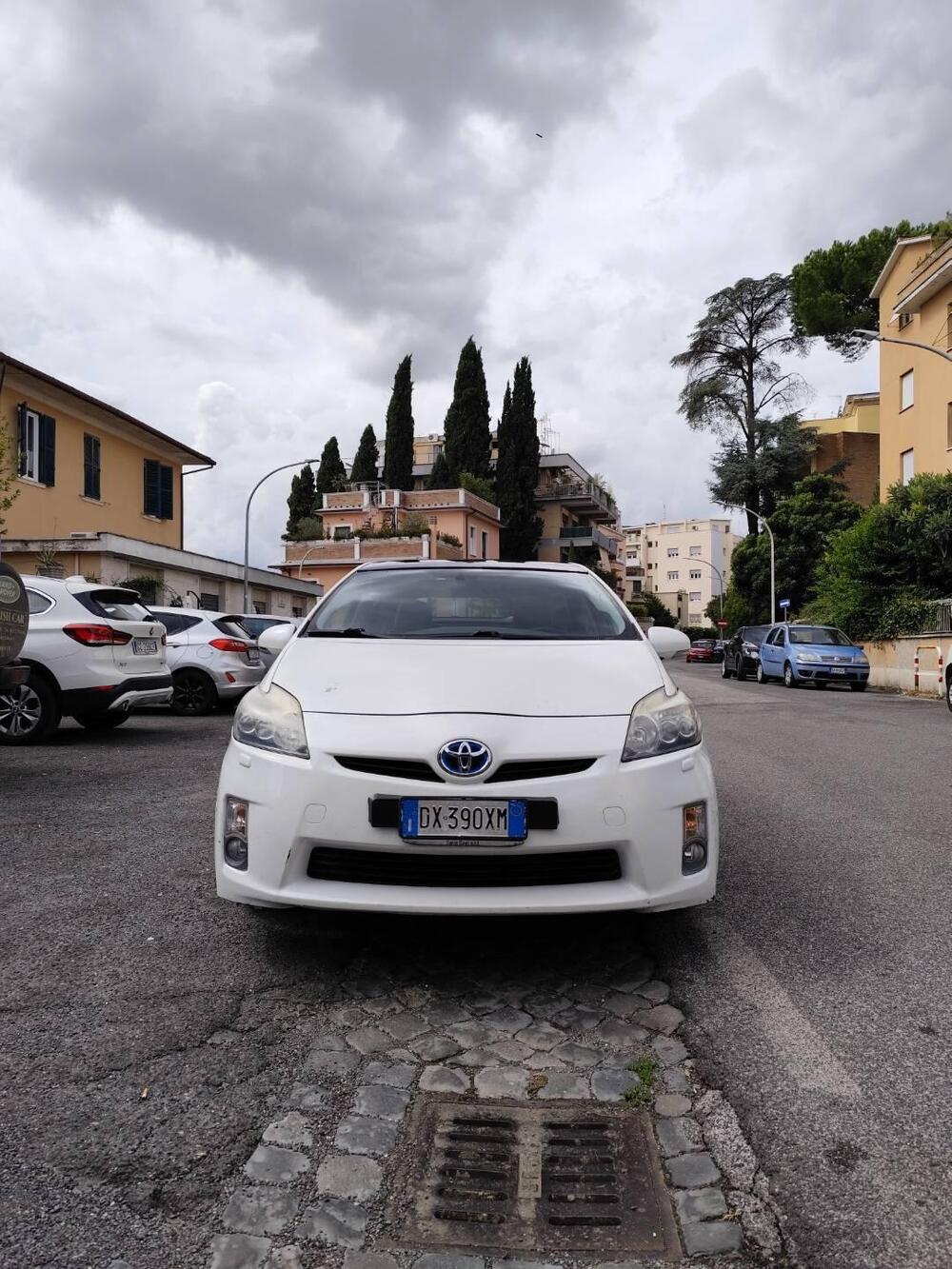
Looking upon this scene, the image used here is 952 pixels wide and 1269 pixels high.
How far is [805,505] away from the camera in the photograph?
137ft

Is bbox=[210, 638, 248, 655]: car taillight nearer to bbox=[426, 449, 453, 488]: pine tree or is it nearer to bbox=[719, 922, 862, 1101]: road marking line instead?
bbox=[719, 922, 862, 1101]: road marking line

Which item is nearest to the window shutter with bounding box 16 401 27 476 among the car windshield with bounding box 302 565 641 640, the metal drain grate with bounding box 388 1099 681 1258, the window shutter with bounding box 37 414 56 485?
the window shutter with bounding box 37 414 56 485

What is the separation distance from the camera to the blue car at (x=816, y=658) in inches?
842

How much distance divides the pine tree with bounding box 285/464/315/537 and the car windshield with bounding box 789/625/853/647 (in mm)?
48280

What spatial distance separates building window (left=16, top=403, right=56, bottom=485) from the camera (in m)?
23.2

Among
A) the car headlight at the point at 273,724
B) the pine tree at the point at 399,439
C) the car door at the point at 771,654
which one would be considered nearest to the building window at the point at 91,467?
the car door at the point at 771,654

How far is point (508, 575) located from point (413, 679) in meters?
1.60

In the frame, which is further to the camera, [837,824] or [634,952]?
[837,824]

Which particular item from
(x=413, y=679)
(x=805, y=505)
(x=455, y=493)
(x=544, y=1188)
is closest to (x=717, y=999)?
(x=544, y=1188)

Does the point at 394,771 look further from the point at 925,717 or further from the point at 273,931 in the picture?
the point at 925,717

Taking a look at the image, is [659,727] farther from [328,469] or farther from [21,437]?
[328,469]

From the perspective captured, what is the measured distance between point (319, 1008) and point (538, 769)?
1.03 m

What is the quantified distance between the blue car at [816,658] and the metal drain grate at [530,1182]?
20.3 m

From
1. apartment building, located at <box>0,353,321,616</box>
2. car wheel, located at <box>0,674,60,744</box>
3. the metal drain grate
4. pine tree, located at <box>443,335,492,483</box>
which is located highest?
pine tree, located at <box>443,335,492,483</box>
